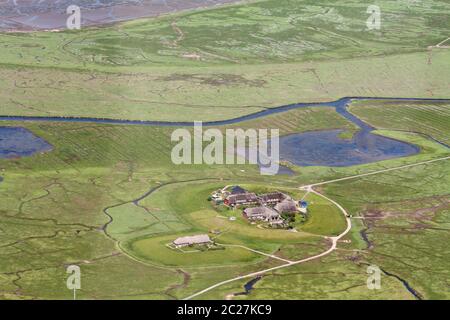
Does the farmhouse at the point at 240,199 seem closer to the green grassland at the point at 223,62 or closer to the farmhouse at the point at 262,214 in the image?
the farmhouse at the point at 262,214

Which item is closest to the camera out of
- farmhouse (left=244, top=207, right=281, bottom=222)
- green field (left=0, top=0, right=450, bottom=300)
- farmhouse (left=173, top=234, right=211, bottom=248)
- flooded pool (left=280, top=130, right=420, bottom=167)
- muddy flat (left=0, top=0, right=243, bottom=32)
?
green field (left=0, top=0, right=450, bottom=300)

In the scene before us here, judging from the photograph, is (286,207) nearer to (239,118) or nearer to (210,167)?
(210,167)

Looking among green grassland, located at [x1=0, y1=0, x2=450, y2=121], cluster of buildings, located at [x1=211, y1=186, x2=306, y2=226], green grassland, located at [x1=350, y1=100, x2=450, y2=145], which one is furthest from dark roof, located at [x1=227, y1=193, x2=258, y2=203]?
green grassland, located at [x1=350, y1=100, x2=450, y2=145]

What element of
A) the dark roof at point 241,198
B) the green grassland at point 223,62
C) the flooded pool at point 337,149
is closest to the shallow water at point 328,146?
the flooded pool at point 337,149

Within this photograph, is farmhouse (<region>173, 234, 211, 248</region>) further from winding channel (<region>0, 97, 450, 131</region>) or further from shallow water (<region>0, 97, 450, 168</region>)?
winding channel (<region>0, 97, 450, 131</region>)

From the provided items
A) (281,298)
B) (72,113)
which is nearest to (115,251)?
(281,298)
